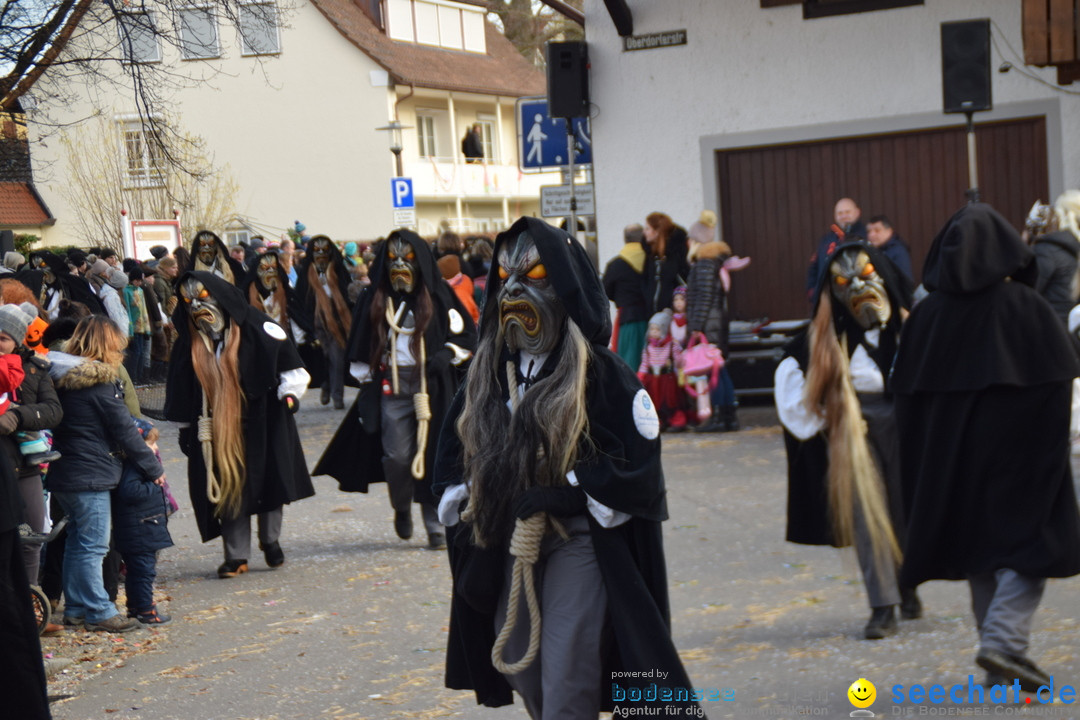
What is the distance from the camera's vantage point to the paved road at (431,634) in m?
5.95

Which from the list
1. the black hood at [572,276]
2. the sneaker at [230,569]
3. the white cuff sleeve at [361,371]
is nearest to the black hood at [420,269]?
the white cuff sleeve at [361,371]

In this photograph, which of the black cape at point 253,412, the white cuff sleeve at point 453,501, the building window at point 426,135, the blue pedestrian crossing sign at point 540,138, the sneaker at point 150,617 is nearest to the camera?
the white cuff sleeve at point 453,501

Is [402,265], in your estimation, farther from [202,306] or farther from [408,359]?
[202,306]

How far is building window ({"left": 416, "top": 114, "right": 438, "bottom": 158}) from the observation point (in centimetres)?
4409

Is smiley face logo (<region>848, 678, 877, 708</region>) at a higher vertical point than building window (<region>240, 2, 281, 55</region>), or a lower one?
lower

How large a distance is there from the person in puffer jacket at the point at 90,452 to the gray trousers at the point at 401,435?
214cm

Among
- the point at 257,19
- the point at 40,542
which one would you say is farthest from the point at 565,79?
the point at 40,542

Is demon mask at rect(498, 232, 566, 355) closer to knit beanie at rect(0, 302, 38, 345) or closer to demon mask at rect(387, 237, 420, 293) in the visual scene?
knit beanie at rect(0, 302, 38, 345)

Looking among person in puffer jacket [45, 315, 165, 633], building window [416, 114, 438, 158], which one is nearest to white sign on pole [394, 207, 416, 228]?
person in puffer jacket [45, 315, 165, 633]

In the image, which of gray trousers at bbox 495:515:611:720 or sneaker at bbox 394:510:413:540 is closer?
gray trousers at bbox 495:515:611:720

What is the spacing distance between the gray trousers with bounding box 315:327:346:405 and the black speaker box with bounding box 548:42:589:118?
388 cm

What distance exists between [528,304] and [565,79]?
10964 mm

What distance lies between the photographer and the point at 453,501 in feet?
14.9

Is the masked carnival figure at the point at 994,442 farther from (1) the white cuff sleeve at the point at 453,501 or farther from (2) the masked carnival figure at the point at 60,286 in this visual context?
(2) the masked carnival figure at the point at 60,286
